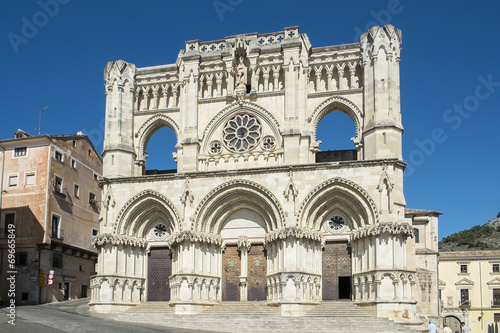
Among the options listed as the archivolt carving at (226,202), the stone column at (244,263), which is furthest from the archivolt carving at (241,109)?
the stone column at (244,263)

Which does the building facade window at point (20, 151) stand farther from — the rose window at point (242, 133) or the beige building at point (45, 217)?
the rose window at point (242, 133)

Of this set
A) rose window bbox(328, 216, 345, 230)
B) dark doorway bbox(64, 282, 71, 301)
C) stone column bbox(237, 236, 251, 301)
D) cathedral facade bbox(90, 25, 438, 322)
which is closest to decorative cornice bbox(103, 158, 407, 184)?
cathedral facade bbox(90, 25, 438, 322)

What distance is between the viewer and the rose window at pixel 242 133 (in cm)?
3003

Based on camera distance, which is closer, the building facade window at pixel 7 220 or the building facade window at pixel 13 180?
the building facade window at pixel 7 220

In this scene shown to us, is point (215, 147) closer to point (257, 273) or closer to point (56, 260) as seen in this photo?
point (257, 273)

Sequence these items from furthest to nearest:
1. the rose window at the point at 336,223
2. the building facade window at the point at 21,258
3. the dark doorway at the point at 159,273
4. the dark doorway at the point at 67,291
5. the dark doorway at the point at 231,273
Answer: the dark doorway at the point at 67,291 → the building facade window at the point at 21,258 → the dark doorway at the point at 159,273 → the dark doorway at the point at 231,273 → the rose window at the point at 336,223

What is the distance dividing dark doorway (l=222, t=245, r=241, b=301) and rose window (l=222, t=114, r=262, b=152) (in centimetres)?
500

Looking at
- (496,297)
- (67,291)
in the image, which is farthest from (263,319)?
(496,297)

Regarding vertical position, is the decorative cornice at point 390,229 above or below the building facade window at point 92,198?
below

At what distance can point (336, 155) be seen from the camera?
31.5 meters

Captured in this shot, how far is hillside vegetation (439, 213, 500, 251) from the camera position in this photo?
3418 inches

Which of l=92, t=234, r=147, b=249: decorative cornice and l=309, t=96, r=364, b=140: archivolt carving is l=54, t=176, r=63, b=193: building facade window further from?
l=309, t=96, r=364, b=140: archivolt carving

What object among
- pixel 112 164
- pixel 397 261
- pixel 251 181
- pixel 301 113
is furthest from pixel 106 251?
pixel 397 261

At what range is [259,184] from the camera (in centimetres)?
2819
